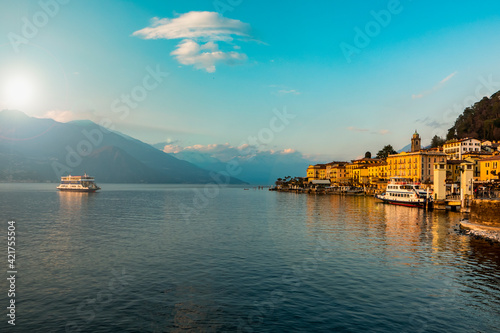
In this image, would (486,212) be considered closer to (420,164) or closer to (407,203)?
(407,203)

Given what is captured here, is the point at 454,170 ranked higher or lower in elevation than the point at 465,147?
lower

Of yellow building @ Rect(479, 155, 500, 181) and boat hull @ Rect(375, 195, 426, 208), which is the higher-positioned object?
yellow building @ Rect(479, 155, 500, 181)

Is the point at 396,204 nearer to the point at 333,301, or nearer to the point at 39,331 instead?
the point at 333,301

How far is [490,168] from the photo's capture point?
11619 centimetres

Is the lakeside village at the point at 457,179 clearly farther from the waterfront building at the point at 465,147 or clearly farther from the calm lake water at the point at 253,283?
the calm lake water at the point at 253,283

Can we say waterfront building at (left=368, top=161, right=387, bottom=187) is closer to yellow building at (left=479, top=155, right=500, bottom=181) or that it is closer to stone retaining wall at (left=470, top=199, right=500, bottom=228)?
yellow building at (left=479, top=155, right=500, bottom=181)

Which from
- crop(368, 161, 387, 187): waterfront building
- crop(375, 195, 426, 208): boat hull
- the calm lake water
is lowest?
the calm lake water

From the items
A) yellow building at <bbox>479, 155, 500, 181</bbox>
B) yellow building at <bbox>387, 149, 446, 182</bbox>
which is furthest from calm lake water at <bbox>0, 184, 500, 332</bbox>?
yellow building at <bbox>387, 149, 446, 182</bbox>

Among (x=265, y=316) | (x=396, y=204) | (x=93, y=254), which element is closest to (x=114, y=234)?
(x=93, y=254)

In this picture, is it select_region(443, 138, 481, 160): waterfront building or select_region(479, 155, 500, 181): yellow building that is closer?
select_region(479, 155, 500, 181): yellow building

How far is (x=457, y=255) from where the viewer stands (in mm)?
35188

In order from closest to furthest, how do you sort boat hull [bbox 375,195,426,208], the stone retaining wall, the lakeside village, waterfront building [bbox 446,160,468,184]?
the stone retaining wall
the lakeside village
boat hull [bbox 375,195,426,208]
waterfront building [bbox 446,160,468,184]

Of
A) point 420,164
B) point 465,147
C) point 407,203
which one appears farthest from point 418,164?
point 407,203

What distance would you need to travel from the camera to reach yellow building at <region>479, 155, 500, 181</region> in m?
113
